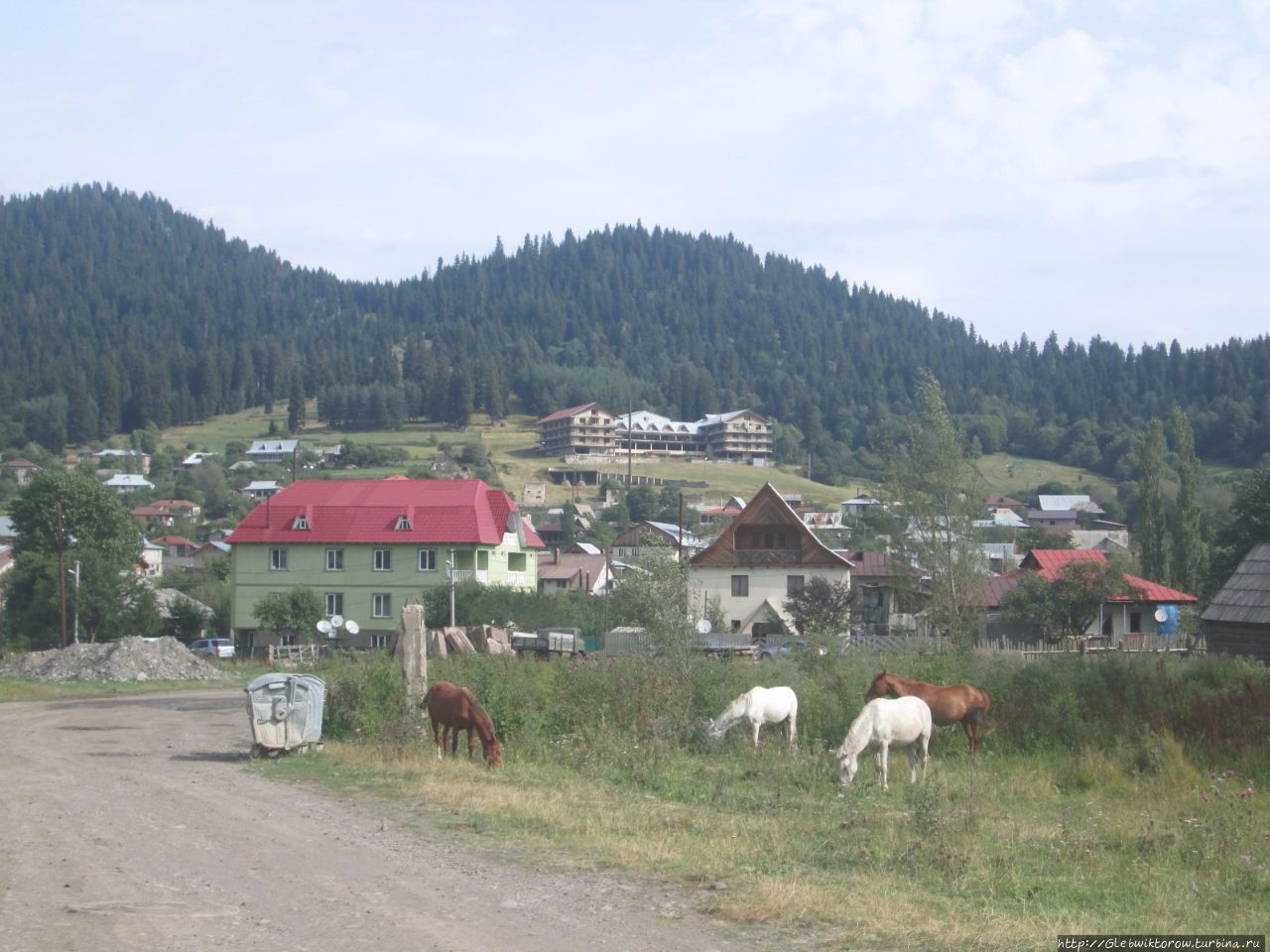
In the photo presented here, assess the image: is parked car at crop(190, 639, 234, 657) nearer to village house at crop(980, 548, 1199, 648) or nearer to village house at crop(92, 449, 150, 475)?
village house at crop(980, 548, 1199, 648)

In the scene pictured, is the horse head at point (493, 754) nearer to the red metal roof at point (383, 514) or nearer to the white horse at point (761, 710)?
the white horse at point (761, 710)

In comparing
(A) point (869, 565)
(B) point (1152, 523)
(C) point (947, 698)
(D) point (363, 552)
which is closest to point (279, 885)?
(C) point (947, 698)

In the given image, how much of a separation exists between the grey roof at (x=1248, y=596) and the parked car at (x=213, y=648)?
47.8 meters

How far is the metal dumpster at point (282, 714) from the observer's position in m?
20.4

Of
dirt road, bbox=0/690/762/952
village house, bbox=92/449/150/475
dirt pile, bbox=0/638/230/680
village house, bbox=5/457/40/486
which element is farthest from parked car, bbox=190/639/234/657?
village house, bbox=92/449/150/475

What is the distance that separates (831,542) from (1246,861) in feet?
350

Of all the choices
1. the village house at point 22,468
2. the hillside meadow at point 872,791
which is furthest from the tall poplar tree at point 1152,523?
the village house at point 22,468

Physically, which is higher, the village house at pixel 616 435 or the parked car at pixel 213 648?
the village house at pixel 616 435

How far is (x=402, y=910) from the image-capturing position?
941 centimetres

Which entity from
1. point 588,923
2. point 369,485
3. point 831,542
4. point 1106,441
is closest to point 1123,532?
Answer: point 831,542

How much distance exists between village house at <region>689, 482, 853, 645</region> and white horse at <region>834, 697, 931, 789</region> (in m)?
53.9

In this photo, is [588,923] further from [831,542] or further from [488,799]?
[831,542]

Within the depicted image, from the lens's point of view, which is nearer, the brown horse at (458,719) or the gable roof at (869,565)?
the brown horse at (458,719)

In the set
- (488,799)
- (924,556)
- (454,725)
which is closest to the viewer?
(488,799)
